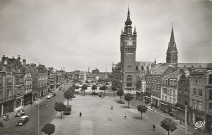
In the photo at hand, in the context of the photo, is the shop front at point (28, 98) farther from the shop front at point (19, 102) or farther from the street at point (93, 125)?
the street at point (93, 125)

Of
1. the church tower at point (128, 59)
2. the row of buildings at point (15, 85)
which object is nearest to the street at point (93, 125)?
the row of buildings at point (15, 85)

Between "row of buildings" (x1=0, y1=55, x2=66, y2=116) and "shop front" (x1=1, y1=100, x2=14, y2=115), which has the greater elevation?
"row of buildings" (x1=0, y1=55, x2=66, y2=116)

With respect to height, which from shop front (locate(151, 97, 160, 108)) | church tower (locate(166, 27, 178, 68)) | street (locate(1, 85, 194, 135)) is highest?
church tower (locate(166, 27, 178, 68))

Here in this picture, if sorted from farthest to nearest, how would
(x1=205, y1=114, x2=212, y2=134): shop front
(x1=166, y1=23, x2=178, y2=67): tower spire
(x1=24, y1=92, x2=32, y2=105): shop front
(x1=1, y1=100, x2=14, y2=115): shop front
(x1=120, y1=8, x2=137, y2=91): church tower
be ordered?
(x1=166, y1=23, x2=178, y2=67): tower spire → (x1=120, y1=8, x2=137, y2=91): church tower → (x1=24, y1=92, x2=32, y2=105): shop front → (x1=1, y1=100, x2=14, y2=115): shop front → (x1=205, y1=114, x2=212, y2=134): shop front

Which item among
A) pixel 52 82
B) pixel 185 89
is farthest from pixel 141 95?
pixel 52 82

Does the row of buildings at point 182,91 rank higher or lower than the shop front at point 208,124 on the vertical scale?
higher

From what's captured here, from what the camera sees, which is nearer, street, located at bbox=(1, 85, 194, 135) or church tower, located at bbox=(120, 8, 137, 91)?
street, located at bbox=(1, 85, 194, 135)

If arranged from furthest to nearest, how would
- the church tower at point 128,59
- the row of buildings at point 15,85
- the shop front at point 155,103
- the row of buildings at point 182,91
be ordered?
the church tower at point 128,59 < the shop front at point 155,103 < the row of buildings at point 15,85 < the row of buildings at point 182,91

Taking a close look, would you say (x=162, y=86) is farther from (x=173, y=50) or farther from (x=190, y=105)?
(x=173, y=50)

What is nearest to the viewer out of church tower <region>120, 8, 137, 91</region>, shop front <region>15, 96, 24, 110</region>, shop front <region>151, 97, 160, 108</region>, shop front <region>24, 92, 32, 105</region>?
shop front <region>15, 96, 24, 110</region>

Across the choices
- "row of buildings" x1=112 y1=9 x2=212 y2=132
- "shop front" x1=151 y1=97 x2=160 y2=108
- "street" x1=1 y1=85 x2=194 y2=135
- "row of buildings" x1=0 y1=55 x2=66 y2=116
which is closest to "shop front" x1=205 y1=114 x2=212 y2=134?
"row of buildings" x1=112 y1=9 x2=212 y2=132

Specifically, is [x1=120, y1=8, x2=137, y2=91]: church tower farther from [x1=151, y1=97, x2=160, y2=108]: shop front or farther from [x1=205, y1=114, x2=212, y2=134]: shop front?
[x1=205, y1=114, x2=212, y2=134]: shop front
